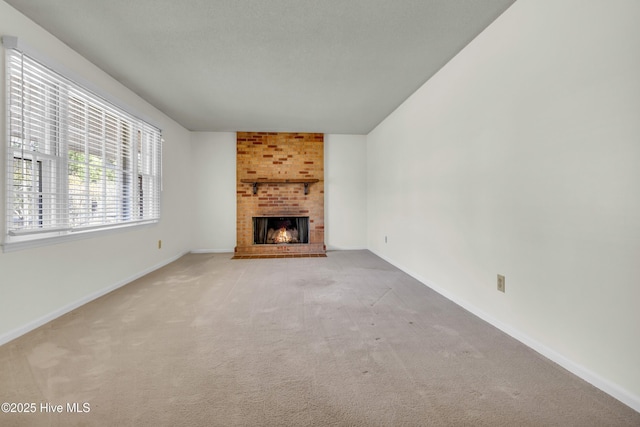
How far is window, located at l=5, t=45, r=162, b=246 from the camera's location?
1.97 m

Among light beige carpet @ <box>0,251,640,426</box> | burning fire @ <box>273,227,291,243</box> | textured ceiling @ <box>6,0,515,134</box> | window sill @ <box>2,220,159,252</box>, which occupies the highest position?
textured ceiling @ <box>6,0,515,134</box>

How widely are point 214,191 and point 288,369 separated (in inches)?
173

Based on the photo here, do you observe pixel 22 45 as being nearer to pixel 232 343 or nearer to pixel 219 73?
pixel 219 73

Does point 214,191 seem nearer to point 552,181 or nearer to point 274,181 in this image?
point 274,181

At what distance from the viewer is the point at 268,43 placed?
7.61ft

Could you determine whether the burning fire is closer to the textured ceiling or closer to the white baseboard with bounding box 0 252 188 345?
the white baseboard with bounding box 0 252 188 345

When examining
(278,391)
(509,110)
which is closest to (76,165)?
(278,391)

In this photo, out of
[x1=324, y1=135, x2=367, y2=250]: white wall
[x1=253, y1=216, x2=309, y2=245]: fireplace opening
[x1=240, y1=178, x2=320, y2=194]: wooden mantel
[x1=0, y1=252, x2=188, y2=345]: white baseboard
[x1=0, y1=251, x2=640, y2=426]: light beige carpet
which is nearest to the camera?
[x1=0, y1=251, x2=640, y2=426]: light beige carpet

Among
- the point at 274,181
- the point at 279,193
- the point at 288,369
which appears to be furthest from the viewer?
the point at 279,193

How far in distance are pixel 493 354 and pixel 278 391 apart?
4.45 ft

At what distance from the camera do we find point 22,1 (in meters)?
1.88

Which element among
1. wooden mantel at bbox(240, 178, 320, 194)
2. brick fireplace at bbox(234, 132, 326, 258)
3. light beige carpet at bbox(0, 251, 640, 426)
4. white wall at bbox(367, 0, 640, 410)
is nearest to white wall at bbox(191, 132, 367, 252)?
brick fireplace at bbox(234, 132, 326, 258)

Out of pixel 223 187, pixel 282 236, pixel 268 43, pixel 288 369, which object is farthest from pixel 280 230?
pixel 288 369

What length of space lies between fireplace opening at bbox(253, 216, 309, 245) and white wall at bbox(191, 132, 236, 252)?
48cm
